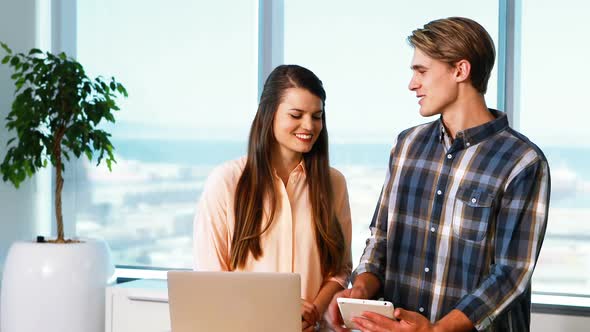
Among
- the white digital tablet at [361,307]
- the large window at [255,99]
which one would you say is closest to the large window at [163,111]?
the large window at [255,99]

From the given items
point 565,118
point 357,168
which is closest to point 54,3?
point 357,168

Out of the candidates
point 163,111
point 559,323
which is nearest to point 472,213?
point 559,323

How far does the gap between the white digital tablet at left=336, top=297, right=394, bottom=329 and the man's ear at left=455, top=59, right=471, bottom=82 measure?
25.6 inches

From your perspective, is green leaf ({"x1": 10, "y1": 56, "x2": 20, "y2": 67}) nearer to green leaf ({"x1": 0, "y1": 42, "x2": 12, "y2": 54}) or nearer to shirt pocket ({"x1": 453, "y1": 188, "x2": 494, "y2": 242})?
green leaf ({"x1": 0, "y1": 42, "x2": 12, "y2": 54})

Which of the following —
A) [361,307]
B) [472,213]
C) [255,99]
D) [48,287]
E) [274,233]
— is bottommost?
[48,287]

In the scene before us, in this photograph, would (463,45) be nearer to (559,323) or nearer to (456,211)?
(456,211)

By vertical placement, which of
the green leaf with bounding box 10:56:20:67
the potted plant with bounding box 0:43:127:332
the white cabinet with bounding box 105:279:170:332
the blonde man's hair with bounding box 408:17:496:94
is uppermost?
the green leaf with bounding box 10:56:20:67

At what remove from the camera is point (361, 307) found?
206 cm

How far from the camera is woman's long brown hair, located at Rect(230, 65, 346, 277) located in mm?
2646

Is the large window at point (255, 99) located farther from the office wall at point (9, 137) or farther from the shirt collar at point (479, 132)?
the shirt collar at point (479, 132)

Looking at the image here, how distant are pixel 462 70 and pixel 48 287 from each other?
249 cm

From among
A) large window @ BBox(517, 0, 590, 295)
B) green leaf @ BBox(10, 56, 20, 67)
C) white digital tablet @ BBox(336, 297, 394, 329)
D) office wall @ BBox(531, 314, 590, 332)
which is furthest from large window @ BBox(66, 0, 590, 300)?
white digital tablet @ BBox(336, 297, 394, 329)

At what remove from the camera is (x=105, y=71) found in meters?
4.62

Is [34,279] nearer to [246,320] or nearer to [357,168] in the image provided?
[357,168]
